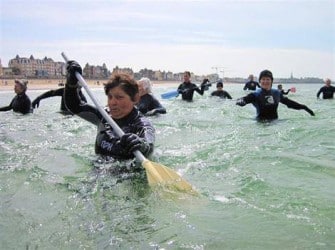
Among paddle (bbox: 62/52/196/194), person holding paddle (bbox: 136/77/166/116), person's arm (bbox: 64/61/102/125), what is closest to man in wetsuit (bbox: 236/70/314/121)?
person holding paddle (bbox: 136/77/166/116)

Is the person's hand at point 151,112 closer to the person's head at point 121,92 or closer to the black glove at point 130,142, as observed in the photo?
the person's head at point 121,92

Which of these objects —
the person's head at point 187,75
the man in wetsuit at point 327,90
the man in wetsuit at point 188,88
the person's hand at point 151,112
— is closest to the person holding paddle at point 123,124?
the person's hand at point 151,112

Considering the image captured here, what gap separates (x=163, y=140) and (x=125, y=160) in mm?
2763

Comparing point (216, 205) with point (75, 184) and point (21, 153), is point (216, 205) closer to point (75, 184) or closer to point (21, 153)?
point (75, 184)

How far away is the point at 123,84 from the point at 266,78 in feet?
18.2

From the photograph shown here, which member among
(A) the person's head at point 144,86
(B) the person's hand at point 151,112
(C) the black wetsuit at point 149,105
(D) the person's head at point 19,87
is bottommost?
(B) the person's hand at point 151,112

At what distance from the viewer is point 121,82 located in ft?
13.6

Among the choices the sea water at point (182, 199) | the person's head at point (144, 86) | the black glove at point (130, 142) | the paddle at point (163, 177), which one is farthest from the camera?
the person's head at point (144, 86)

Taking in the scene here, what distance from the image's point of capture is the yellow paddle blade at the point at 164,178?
11.9ft

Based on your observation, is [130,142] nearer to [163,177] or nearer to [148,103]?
[163,177]

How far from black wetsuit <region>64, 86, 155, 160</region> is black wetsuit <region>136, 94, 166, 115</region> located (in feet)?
14.0

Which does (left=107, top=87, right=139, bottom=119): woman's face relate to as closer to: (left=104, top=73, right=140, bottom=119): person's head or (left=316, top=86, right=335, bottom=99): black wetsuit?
(left=104, top=73, right=140, bottom=119): person's head

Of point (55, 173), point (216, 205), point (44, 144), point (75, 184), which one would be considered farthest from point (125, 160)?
point (44, 144)

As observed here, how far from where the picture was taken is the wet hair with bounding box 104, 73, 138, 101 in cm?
413
